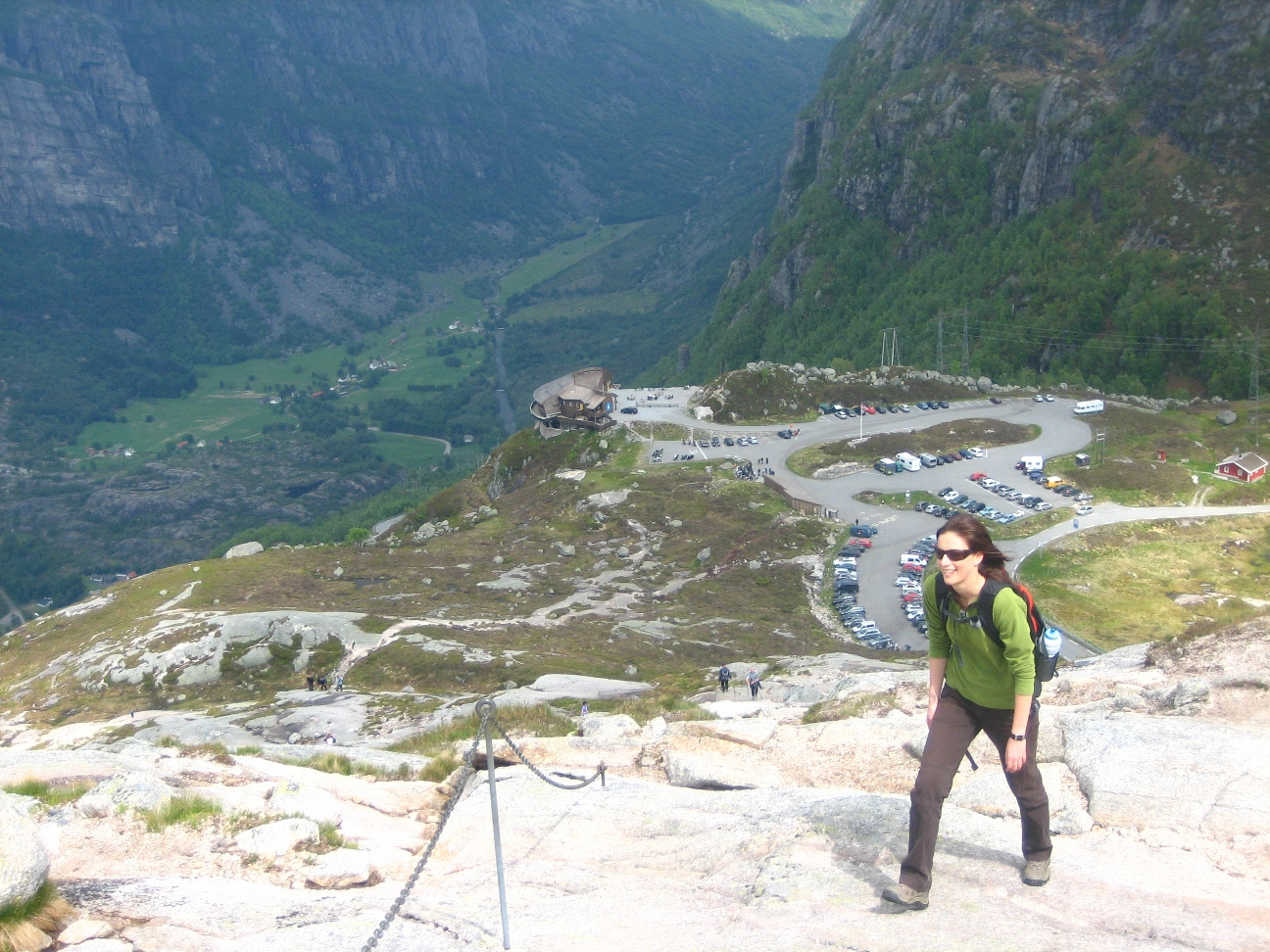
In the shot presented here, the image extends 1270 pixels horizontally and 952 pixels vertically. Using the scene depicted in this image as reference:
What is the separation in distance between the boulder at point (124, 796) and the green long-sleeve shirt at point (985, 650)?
11249 mm

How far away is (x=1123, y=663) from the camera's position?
26062 mm

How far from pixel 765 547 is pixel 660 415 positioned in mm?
34564

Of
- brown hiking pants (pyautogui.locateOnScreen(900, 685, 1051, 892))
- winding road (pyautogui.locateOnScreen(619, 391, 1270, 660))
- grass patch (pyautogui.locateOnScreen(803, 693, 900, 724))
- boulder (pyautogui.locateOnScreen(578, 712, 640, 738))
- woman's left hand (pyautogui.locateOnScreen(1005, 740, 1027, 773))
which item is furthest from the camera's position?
winding road (pyautogui.locateOnScreen(619, 391, 1270, 660))

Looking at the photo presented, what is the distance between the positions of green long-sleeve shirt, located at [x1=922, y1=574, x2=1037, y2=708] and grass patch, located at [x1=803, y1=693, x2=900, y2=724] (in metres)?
10.2

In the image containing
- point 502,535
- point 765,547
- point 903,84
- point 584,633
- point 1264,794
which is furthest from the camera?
point 903,84

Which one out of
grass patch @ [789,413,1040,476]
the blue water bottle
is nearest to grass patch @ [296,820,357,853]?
the blue water bottle

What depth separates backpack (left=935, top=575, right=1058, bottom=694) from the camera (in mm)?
10703

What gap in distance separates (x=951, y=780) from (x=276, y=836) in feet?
30.1

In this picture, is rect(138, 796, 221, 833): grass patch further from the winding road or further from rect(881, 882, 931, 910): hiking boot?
the winding road

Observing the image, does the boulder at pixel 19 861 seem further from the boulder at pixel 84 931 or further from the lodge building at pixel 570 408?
the lodge building at pixel 570 408

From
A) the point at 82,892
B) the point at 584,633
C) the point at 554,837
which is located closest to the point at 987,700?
the point at 554,837

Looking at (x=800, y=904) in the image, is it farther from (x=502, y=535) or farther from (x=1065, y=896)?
(x=502, y=535)

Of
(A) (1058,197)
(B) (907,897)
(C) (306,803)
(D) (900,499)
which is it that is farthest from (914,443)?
(A) (1058,197)

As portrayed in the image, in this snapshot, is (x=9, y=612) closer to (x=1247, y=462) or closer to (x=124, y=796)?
(x=1247, y=462)
